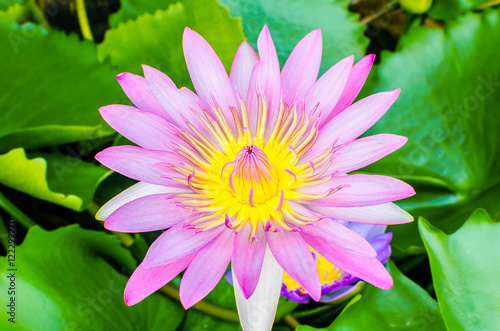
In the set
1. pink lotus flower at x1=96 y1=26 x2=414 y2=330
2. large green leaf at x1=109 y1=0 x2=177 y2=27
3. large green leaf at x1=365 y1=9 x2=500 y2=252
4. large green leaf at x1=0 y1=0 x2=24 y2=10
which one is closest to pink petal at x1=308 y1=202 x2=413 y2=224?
pink lotus flower at x1=96 y1=26 x2=414 y2=330

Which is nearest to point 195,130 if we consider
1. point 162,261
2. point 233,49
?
point 162,261

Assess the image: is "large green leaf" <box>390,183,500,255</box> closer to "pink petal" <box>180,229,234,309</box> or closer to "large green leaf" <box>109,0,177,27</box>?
"pink petal" <box>180,229,234,309</box>

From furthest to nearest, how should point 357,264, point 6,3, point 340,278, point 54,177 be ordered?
point 6,3 → point 54,177 → point 340,278 → point 357,264

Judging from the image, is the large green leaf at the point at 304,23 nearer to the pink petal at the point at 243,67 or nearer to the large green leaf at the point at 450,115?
the large green leaf at the point at 450,115

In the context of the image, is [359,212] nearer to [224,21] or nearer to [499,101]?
[224,21]

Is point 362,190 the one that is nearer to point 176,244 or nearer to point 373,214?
point 373,214

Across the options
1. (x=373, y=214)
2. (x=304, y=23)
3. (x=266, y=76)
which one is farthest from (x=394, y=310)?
(x=304, y=23)
